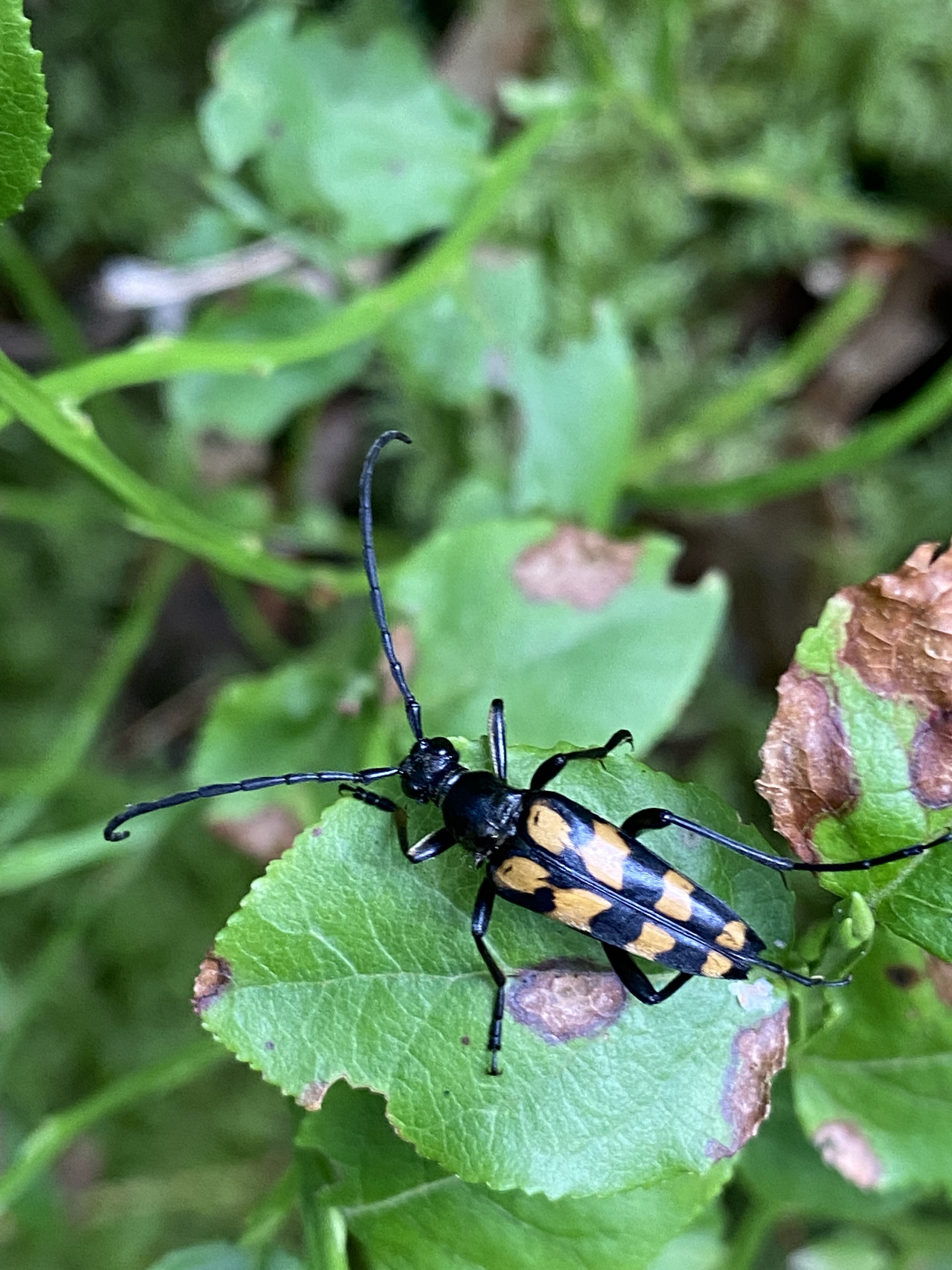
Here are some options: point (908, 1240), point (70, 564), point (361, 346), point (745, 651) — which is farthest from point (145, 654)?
point (908, 1240)

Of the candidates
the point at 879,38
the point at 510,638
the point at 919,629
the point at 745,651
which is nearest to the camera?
the point at 919,629

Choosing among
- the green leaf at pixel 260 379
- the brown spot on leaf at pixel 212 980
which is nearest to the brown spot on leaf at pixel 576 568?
the green leaf at pixel 260 379

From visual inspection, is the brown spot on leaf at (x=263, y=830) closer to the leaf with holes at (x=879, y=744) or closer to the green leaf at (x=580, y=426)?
the green leaf at (x=580, y=426)

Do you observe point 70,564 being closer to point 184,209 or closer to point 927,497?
point 184,209

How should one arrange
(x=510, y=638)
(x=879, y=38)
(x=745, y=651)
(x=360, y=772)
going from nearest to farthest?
(x=360, y=772), (x=510, y=638), (x=879, y=38), (x=745, y=651)

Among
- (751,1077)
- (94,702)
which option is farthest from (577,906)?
(94,702)
